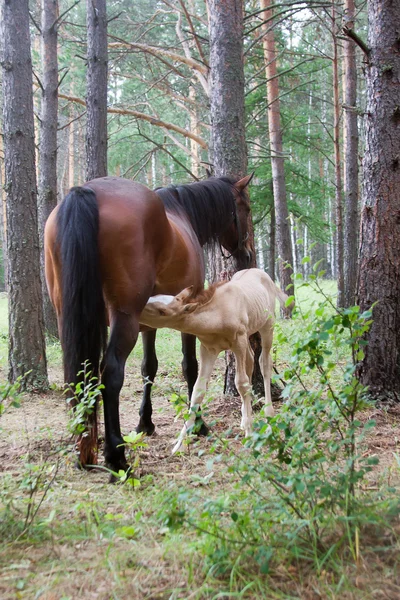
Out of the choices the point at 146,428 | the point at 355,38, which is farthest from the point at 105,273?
the point at 355,38

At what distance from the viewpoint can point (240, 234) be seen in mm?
6598

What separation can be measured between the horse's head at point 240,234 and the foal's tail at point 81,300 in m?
2.58

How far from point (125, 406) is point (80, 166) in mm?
30574

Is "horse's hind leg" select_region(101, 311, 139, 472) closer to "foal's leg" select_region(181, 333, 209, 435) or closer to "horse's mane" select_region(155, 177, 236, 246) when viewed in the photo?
"foal's leg" select_region(181, 333, 209, 435)

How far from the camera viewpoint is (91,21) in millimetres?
9750

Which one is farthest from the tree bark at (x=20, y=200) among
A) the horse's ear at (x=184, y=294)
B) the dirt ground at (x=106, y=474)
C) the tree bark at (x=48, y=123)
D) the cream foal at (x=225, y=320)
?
the tree bark at (x=48, y=123)

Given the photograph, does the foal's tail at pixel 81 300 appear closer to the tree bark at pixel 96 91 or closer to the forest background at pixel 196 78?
the tree bark at pixel 96 91

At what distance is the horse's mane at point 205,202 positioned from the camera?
19.6 ft

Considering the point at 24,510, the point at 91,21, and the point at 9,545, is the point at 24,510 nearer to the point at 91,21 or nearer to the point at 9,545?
the point at 9,545

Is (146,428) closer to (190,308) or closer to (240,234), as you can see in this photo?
(190,308)

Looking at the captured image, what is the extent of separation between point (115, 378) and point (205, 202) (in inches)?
105

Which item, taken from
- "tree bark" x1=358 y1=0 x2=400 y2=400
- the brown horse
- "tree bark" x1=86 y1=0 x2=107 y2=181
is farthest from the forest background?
the brown horse

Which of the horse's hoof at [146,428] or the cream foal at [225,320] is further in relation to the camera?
the horse's hoof at [146,428]

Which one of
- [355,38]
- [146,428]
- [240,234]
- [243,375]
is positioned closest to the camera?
[355,38]
